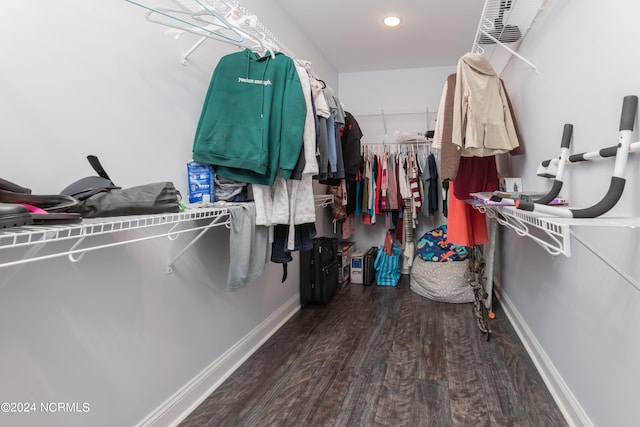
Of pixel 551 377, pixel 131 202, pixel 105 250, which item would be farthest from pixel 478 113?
pixel 105 250

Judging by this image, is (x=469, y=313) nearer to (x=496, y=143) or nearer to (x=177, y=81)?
(x=496, y=143)

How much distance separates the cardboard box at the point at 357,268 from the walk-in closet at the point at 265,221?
3.05 feet

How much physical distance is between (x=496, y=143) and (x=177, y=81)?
65.6 inches

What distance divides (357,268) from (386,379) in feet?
6.34

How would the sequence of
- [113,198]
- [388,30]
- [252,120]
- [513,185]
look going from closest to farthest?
[113,198]
[252,120]
[513,185]
[388,30]

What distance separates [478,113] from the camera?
1804mm

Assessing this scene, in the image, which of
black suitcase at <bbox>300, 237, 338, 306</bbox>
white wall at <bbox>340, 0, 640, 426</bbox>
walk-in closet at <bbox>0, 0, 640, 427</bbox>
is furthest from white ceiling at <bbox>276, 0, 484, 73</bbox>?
black suitcase at <bbox>300, 237, 338, 306</bbox>

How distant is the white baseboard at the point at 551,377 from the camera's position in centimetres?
146

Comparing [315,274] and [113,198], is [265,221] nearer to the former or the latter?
[113,198]

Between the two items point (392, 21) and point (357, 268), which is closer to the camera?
point (392, 21)

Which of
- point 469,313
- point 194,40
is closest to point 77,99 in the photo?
point 194,40

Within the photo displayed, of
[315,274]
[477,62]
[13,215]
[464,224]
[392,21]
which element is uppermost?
[392,21]

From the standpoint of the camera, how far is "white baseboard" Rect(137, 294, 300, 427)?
1.51 meters

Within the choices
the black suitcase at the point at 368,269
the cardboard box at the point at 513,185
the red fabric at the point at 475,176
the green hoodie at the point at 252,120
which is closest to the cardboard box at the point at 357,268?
the black suitcase at the point at 368,269
